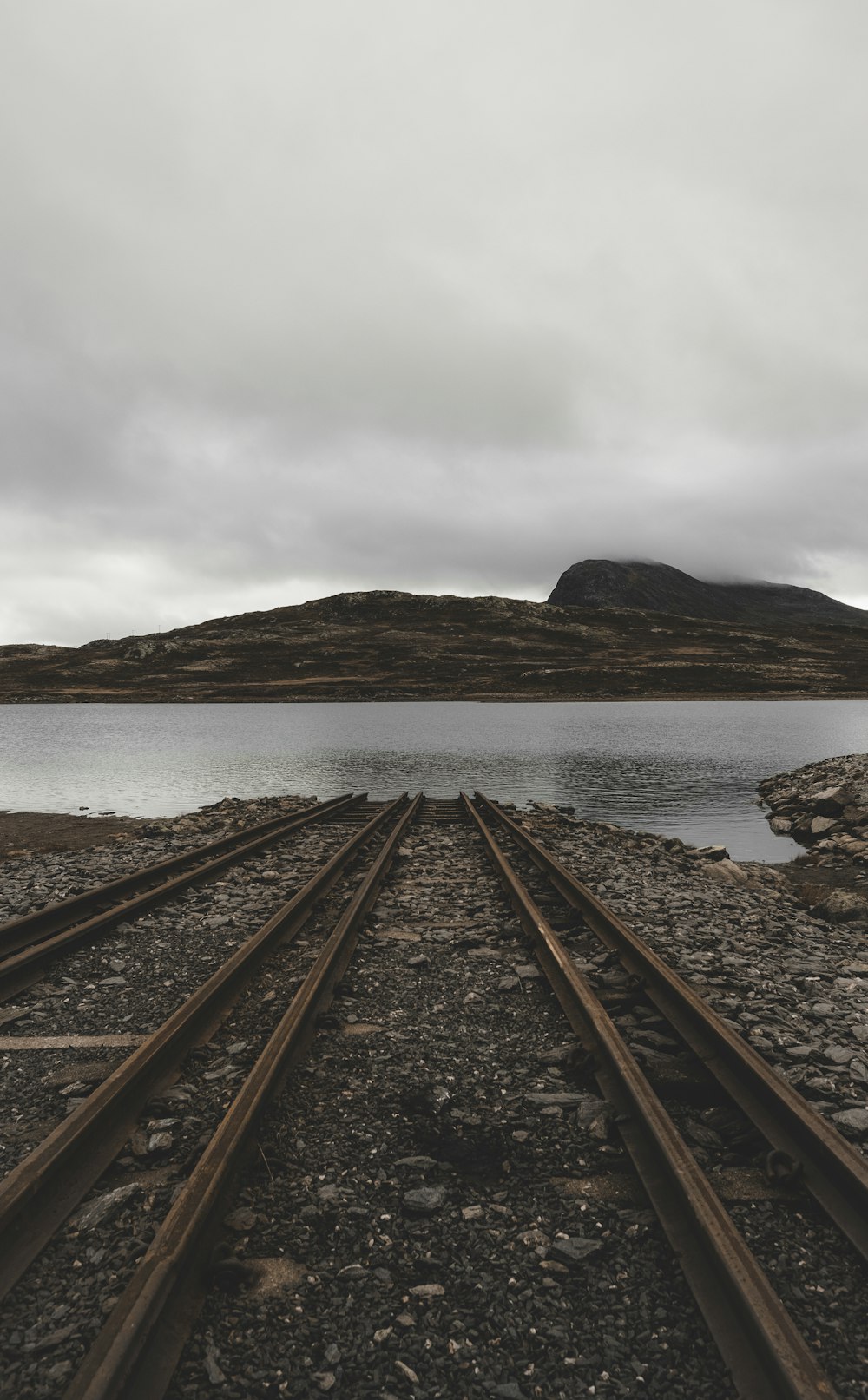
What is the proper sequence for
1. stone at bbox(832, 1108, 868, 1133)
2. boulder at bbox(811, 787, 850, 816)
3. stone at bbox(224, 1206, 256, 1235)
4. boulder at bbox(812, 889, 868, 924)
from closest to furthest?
stone at bbox(224, 1206, 256, 1235) → stone at bbox(832, 1108, 868, 1133) → boulder at bbox(812, 889, 868, 924) → boulder at bbox(811, 787, 850, 816)

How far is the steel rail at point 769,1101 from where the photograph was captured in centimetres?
388

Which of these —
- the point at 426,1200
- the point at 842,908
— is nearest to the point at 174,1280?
the point at 426,1200

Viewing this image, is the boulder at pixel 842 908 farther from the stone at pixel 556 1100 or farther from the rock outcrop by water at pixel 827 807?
the stone at pixel 556 1100

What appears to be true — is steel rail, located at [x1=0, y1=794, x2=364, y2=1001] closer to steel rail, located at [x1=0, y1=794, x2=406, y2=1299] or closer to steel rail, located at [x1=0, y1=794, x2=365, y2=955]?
steel rail, located at [x1=0, y1=794, x2=365, y2=955]

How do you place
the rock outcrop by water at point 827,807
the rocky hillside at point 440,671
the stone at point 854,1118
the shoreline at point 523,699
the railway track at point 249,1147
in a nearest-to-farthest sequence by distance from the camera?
the railway track at point 249,1147, the stone at point 854,1118, the rock outcrop by water at point 827,807, the shoreline at point 523,699, the rocky hillside at point 440,671

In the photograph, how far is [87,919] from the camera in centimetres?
984

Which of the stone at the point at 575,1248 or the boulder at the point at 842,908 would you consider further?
the boulder at the point at 842,908

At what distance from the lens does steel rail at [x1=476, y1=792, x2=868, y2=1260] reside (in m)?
3.88

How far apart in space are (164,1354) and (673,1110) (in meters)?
3.45

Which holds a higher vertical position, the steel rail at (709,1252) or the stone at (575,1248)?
the steel rail at (709,1252)

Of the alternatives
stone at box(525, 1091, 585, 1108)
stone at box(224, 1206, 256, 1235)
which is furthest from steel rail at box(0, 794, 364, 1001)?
stone at box(525, 1091, 585, 1108)

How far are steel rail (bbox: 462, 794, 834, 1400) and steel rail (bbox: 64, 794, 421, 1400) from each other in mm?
2359

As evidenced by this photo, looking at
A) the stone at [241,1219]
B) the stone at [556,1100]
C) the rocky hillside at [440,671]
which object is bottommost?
the stone at [556,1100]

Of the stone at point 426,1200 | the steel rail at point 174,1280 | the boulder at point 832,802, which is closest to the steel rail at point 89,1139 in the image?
the steel rail at point 174,1280
